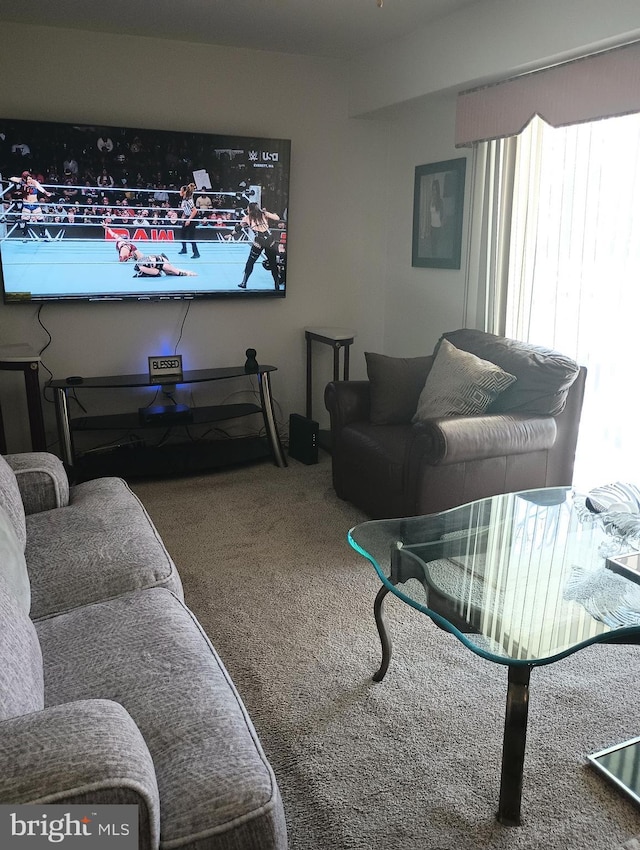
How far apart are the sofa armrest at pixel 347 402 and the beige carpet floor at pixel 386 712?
0.74 metres

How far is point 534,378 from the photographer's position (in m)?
3.23

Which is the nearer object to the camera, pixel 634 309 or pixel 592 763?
pixel 592 763

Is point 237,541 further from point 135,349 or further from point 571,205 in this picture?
point 571,205

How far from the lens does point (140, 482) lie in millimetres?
4121

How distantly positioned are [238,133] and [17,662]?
3.81 meters

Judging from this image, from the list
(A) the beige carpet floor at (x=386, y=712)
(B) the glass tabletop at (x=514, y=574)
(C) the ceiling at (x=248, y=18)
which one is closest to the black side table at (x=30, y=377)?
(A) the beige carpet floor at (x=386, y=712)

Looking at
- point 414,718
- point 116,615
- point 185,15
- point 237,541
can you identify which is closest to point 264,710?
point 414,718

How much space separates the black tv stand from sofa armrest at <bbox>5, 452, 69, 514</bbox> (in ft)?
4.64

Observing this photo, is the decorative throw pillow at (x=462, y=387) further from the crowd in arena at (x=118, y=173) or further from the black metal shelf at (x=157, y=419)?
the crowd in arena at (x=118, y=173)

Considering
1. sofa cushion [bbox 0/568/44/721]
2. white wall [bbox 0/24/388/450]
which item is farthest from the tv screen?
sofa cushion [bbox 0/568/44/721]

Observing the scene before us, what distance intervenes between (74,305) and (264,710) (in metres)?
2.93

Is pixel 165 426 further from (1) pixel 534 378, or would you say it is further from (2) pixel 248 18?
(2) pixel 248 18

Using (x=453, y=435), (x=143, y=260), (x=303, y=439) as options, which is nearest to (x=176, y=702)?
(x=453, y=435)

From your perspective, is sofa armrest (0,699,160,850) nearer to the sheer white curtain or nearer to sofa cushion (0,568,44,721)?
sofa cushion (0,568,44,721)
